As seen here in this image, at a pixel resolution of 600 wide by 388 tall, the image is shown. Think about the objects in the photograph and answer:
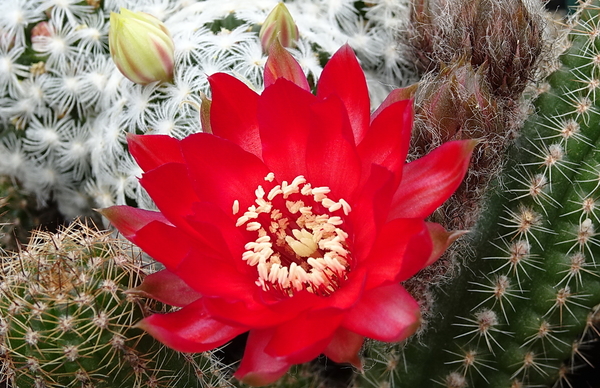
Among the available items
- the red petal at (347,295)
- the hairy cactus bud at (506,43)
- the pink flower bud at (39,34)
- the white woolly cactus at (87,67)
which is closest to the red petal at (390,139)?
the red petal at (347,295)

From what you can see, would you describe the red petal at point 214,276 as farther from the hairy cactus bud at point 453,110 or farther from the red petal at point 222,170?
the hairy cactus bud at point 453,110

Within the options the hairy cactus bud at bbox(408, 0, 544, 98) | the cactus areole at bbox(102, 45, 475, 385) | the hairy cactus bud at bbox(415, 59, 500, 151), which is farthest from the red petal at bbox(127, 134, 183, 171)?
the hairy cactus bud at bbox(408, 0, 544, 98)

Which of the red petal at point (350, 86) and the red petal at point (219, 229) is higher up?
the red petal at point (350, 86)

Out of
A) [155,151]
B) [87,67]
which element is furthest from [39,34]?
[155,151]

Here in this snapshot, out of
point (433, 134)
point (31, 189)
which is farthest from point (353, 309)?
point (31, 189)

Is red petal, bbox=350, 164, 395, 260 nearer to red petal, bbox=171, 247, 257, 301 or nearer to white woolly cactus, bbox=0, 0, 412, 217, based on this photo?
red petal, bbox=171, 247, 257, 301

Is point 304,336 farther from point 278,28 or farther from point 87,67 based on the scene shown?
point 87,67
